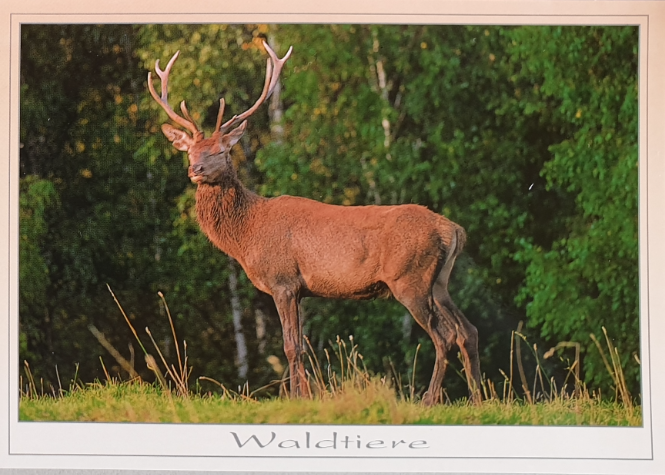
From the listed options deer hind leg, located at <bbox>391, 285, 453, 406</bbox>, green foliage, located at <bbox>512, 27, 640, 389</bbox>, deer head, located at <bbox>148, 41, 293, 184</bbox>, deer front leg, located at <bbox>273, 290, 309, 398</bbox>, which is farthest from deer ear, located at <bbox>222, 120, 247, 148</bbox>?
green foliage, located at <bbox>512, 27, 640, 389</bbox>

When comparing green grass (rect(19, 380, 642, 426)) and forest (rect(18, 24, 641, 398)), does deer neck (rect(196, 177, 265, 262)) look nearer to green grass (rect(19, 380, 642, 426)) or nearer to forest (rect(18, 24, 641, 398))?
forest (rect(18, 24, 641, 398))

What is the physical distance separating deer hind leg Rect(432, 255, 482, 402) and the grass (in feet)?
0.22

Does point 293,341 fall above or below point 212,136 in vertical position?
below

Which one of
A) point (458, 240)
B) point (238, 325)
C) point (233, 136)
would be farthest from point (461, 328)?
point (233, 136)

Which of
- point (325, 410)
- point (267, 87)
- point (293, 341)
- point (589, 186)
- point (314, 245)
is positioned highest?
point (267, 87)

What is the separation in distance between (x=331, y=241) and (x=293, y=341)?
49 centimetres

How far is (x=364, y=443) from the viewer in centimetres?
319

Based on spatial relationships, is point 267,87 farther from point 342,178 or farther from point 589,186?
point 589,186

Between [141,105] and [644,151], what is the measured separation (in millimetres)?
2330

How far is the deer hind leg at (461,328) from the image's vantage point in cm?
319

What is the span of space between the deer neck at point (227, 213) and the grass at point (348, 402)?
1.40 feet

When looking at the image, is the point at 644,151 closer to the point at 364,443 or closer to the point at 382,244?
the point at 382,244

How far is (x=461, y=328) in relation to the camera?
3.19 meters
